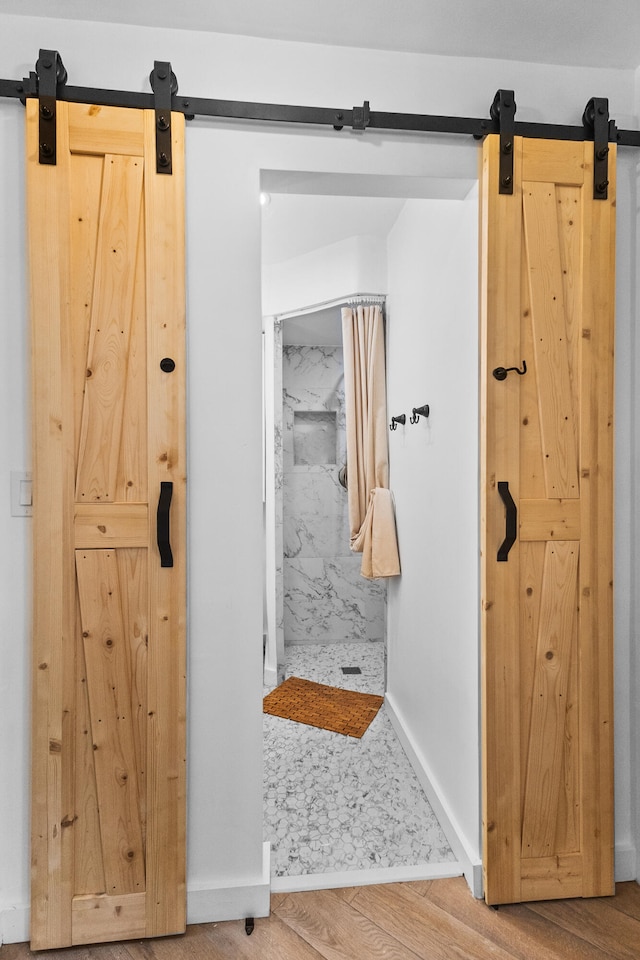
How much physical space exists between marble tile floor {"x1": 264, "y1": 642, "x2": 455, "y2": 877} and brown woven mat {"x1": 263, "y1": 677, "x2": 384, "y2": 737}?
0.06m

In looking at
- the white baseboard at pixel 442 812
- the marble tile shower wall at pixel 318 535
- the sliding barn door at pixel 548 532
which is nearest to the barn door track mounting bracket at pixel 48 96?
the sliding barn door at pixel 548 532

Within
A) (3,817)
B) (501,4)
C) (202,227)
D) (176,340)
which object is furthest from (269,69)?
(3,817)

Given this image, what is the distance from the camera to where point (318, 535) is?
424 cm

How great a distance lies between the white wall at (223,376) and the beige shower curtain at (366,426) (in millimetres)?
1371

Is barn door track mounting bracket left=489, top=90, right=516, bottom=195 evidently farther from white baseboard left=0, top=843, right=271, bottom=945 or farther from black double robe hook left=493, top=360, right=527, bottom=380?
white baseboard left=0, top=843, right=271, bottom=945

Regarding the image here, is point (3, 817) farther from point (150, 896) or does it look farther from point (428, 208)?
point (428, 208)

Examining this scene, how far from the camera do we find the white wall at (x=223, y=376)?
5.08 feet

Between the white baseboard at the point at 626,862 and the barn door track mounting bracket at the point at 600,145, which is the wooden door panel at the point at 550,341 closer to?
the barn door track mounting bracket at the point at 600,145

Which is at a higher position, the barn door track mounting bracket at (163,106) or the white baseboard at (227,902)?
the barn door track mounting bracket at (163,106)

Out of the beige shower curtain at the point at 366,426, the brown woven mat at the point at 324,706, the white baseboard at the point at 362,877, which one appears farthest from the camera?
the beige shower curtain at the point at 366,426

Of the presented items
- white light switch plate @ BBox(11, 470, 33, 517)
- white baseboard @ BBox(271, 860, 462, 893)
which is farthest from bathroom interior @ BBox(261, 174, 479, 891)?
white light switch plate @ BBox(11, 470, 33, 517)

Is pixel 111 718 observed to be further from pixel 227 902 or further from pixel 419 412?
pixel 419 412

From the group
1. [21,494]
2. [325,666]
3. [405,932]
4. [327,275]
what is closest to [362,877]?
[405,932]

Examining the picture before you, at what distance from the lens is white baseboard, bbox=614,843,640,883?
176cm
